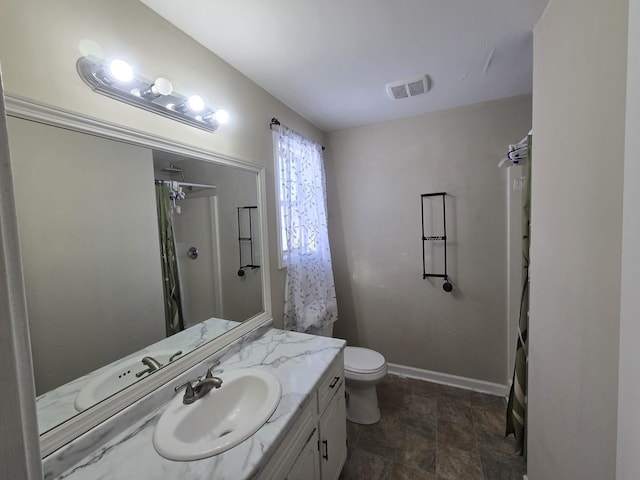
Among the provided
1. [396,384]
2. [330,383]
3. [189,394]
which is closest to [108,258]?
[189,394]

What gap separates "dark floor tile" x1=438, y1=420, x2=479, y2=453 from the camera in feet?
5.68

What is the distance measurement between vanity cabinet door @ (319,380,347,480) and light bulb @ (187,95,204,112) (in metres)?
1.58

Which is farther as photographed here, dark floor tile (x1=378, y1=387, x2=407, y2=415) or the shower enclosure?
dark floor tile (x1=378, y1=387, x2=407, y2=415)

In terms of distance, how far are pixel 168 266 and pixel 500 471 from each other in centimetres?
219

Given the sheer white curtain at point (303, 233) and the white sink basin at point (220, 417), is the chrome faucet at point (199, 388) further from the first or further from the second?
the sheer white curtain at point (303, 233)

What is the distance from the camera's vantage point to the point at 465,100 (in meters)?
2.06

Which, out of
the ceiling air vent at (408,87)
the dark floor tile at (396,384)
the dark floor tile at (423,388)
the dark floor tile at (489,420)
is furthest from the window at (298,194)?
the dark floor tile at (489,420)

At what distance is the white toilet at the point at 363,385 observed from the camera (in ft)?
6.12

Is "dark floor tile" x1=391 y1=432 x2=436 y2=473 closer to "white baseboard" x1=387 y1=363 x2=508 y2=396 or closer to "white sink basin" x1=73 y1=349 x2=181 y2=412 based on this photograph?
"white baseboard" x1=387 y1=363 x2=508 y2=396

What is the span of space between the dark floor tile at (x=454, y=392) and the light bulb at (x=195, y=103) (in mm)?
2721

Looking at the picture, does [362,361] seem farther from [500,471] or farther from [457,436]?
[500,471]

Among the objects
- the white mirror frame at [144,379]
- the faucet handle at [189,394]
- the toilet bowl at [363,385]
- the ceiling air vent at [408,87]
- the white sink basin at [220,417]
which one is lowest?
the toilet bowl at [363,385]

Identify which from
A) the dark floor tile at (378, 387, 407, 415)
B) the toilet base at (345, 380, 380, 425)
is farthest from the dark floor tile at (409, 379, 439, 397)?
the toilet base at (345, 380, 380, 425)

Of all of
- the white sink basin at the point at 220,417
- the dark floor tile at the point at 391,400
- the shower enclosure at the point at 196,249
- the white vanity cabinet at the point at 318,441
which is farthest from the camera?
the dark floor tile at the point at 391,400
